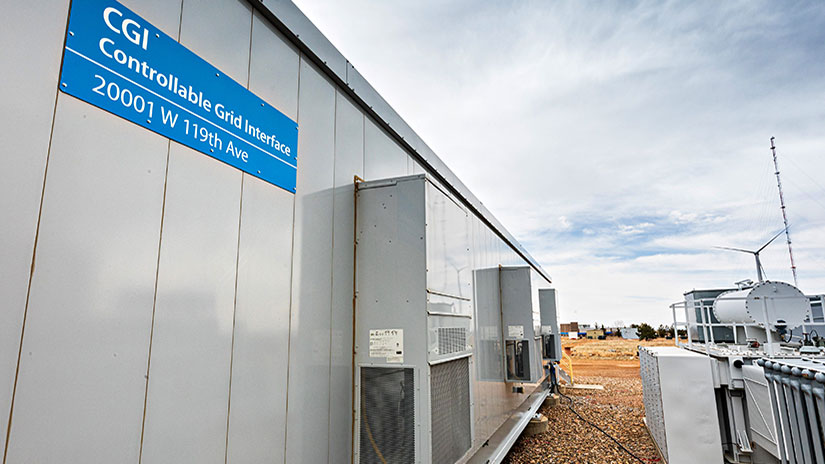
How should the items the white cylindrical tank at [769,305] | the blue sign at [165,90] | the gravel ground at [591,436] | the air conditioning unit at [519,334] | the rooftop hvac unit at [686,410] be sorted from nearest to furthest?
1. the blue sign at [165,90]
2. the rooftop hvac unit at [686,410]
3. the gravel ground at [591,436]
4. the air conditioning unit at [519,334]
5. the white cylindrical tank at [769,305]

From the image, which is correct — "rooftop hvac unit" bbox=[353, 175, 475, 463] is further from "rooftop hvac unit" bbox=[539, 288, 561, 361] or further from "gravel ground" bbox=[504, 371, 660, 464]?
"rooftop hvac unit" bbox=[539, 288, 561, 361]

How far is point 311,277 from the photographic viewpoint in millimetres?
2904

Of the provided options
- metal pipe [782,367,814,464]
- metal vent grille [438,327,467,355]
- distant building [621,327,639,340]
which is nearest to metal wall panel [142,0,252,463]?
metal vent grille [438,327,467,355]

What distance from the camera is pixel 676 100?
9.73 m

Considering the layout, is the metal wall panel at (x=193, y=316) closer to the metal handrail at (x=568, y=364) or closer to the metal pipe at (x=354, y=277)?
the metal pipe at (x=354, y=277)

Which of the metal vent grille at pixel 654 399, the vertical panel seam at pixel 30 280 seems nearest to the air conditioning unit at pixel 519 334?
the metal vent grille at pixel 654 399

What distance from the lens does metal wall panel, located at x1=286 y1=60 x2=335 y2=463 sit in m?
2.67

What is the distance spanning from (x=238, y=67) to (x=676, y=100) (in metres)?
10.5

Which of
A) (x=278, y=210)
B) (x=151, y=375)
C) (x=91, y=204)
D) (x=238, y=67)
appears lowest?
(x=151, y=375)

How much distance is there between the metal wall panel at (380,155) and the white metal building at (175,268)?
1.32 ft

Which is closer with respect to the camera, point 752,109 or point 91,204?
point 91,204

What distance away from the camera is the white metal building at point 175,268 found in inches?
56.3

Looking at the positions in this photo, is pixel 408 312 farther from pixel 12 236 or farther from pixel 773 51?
pixel 773 51

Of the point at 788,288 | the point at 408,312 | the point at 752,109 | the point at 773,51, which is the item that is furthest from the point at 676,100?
the point at 408,312
